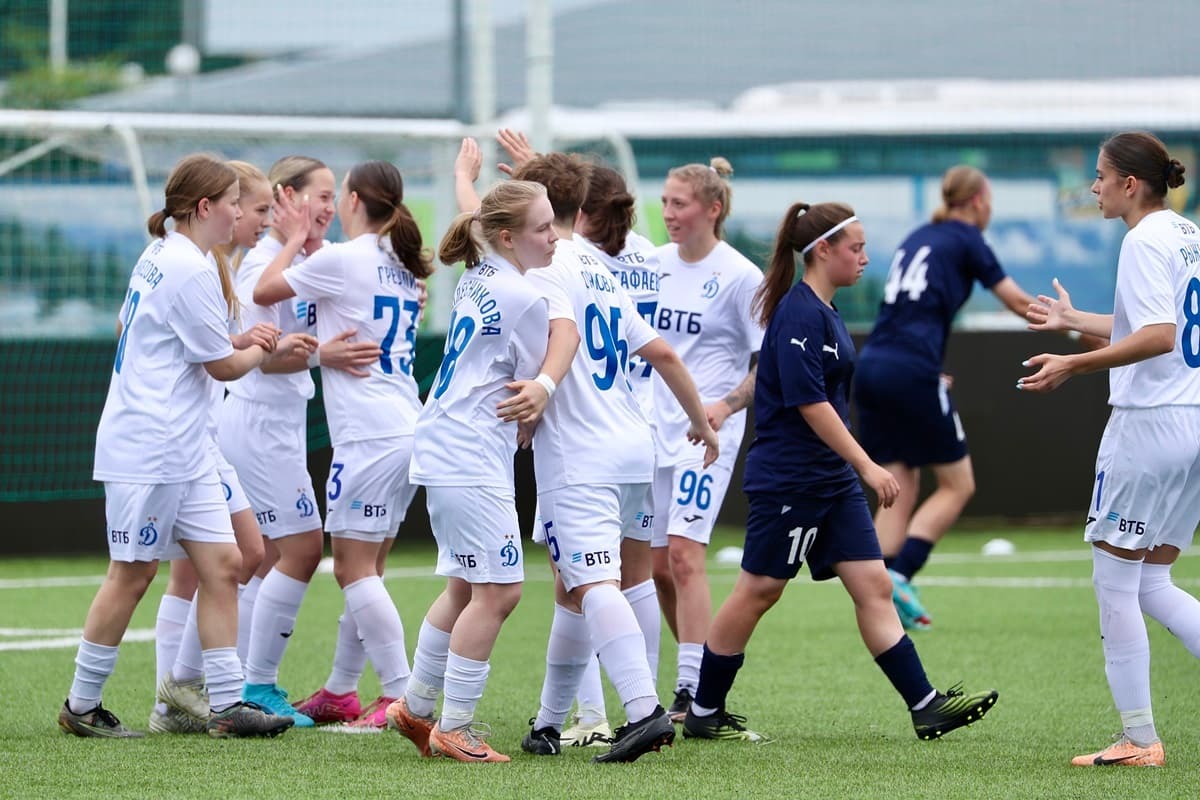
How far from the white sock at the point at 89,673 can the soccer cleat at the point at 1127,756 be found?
10.9ft

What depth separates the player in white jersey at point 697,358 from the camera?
6996 mm

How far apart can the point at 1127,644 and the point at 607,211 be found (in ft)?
7.83

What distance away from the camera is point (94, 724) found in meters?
6.16

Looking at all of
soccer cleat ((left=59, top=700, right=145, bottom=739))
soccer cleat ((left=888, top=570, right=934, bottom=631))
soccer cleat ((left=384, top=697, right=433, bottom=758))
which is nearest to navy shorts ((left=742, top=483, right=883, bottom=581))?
soccer cleat ((left=384, top=697, right=433, bottom=758))

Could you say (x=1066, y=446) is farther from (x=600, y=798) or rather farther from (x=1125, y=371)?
(x=600, y=798)

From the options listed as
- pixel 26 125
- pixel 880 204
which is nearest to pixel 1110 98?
pixel 880 204

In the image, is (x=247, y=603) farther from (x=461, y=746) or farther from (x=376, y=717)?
(x=461, y=746)

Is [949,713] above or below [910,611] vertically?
above

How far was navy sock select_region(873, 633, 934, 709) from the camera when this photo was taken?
611 cm

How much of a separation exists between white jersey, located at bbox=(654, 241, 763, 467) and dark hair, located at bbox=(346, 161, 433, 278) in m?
1.11

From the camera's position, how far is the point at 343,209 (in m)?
6.75

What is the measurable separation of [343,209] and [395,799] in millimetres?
2597

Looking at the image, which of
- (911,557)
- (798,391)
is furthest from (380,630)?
(911,557)

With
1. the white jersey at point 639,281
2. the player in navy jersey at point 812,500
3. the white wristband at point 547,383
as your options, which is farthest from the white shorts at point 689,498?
the white wristband at point 547,383
